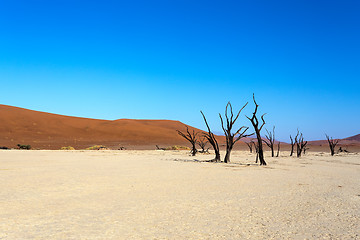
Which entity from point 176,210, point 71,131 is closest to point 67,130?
point 71,131

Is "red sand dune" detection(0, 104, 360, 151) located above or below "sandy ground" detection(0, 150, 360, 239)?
above

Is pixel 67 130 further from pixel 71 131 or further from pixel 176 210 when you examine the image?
pixel 176 210

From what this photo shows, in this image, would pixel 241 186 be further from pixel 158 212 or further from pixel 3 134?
pixel 3 134

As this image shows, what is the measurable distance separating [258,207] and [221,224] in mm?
1464

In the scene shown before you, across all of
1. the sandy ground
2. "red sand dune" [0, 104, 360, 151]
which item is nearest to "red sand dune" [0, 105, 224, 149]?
"red sand dune" [0, 104, 360, 151]

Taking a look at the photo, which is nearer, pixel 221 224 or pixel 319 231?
pixel 319 231

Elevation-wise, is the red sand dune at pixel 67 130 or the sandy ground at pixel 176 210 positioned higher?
the red sand dune at pixel 67 130

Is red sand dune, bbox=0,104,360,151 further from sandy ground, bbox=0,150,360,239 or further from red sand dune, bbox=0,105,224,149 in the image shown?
sandy ground, bbox=0,150,360,239

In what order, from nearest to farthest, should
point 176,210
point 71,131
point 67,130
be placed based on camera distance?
point 176,210 < point 71,131 < point 67,130

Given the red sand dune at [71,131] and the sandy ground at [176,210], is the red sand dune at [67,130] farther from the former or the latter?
the sandy ground at [176,210]

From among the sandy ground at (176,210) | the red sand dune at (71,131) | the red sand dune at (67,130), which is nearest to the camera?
the sandy ground at (176,210)

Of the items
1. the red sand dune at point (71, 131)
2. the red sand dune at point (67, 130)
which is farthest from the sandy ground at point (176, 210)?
the red sand dune at point (71, 131)

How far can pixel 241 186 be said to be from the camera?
845 cm

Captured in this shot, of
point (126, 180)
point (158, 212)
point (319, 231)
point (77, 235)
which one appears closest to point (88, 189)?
point (126, 180)
